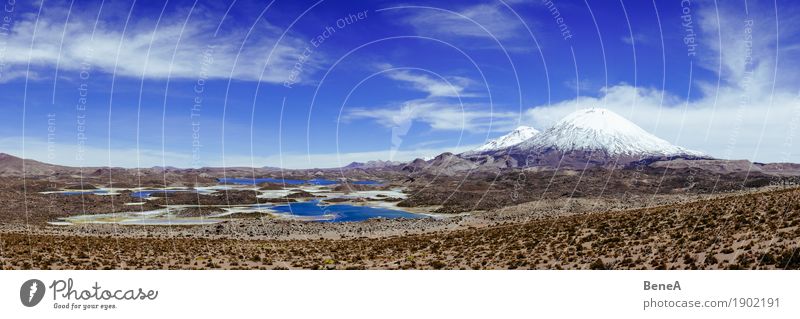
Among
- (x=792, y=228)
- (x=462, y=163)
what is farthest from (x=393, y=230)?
(x=462, y=163)
